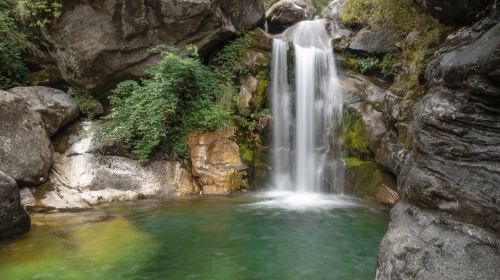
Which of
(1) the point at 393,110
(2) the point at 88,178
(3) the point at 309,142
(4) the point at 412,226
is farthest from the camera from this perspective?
(3) the point at 309,142

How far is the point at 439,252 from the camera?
13.0 ft

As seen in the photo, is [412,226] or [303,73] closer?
[412,226]

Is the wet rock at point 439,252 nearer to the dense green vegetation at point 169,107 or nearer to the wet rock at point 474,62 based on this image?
the wet rock at point 474,62

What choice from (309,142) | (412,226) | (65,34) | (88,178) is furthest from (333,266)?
(65,34)

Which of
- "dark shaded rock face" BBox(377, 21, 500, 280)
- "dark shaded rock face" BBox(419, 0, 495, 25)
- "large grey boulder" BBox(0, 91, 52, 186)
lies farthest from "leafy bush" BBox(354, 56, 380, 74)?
"large grey boulder" BBox(0, 91, 52, 186)

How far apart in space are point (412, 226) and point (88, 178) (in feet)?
25.6

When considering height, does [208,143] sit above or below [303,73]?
below

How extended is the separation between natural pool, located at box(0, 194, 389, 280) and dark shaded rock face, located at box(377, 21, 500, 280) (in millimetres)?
1240

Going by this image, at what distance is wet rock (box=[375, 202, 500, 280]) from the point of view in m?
3.71

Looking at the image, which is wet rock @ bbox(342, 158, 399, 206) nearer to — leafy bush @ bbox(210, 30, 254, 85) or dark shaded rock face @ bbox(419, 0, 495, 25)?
dark shaded rock face @ bbox(419, 0, 495, 25)

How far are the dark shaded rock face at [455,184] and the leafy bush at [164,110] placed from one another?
21.7 ft

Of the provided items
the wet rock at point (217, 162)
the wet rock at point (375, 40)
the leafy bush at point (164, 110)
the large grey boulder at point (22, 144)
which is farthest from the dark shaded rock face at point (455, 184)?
the large grey boulder at point (22, 144)

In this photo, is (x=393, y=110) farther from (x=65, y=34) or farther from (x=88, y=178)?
(x=65, y=34)

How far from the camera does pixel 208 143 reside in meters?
10.8
